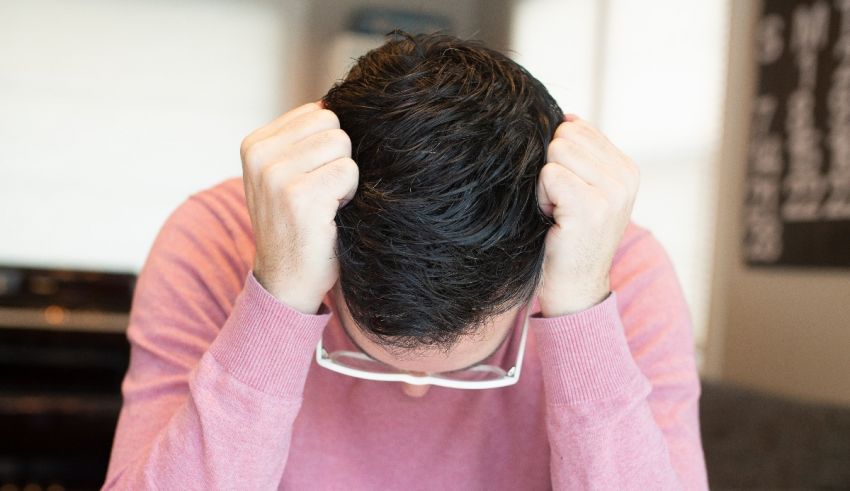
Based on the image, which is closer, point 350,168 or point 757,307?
point 350,168

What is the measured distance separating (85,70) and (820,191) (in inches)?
106

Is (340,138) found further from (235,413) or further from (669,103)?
(669,103)

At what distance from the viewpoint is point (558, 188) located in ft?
2.36

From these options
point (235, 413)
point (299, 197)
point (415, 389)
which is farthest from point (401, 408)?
point (299, 197)

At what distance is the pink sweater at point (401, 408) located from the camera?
2.70 ft

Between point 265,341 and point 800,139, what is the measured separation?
2187mm

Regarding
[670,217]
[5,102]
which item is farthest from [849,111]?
[5,102]

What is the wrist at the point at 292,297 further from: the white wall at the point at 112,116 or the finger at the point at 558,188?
the white wall at the point at 112,116

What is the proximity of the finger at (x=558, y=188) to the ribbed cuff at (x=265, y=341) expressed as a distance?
0.73 ft

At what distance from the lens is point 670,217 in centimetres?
314

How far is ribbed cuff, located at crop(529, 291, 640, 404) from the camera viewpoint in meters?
0.80

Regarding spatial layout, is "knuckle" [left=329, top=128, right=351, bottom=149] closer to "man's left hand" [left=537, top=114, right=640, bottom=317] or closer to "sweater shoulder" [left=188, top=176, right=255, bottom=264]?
"man's left hand" [left=537, top=114, right=640, bottom=317]

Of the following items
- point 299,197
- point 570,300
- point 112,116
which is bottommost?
point 112,116

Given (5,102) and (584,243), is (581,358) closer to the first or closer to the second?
(584,243)
